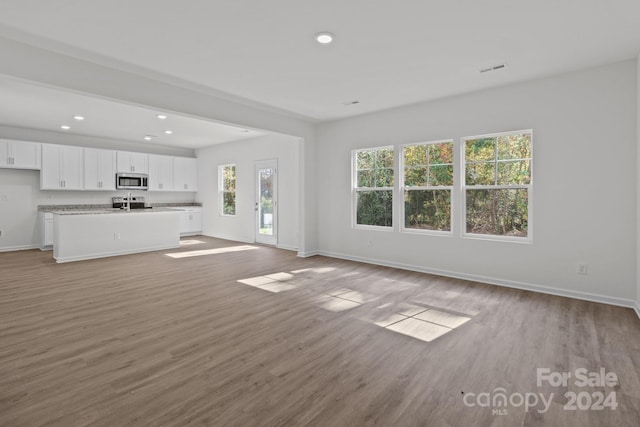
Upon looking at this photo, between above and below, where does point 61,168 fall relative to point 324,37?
below

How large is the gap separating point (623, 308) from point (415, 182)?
2994 millimetres

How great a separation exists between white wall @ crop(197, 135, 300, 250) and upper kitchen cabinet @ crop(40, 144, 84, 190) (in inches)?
124

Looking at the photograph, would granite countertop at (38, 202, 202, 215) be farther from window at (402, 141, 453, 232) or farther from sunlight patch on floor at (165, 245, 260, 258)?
window at (402, 141, 453, 232)

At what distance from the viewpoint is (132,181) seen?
28.5 ft

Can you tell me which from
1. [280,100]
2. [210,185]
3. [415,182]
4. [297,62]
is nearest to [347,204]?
[415,182]

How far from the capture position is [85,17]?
9.07 feet

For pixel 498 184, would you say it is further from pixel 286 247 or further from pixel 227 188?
pixel 227 188

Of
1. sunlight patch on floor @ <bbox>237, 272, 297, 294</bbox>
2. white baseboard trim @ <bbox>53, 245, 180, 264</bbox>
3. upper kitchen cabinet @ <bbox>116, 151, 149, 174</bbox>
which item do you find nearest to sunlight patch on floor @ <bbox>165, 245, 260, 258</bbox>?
white baseboard trim @ <bbox>53, 245, 180, 264</bbox>

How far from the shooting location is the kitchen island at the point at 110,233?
610cm

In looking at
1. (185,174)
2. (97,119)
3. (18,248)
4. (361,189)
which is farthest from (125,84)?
(185,174)

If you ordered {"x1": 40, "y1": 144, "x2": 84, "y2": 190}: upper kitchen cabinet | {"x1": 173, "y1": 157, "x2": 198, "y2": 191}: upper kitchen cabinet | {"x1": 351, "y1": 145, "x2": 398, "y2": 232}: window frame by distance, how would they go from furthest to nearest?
1. {"x1": 173, "y1": 157, "x2": 198, "y2": 191}: upper kitchen cabinet
2. {"x1": 40, "y1": 144, "x2": 84, "y2": 190}: upper kitchen cabinet
3. {"x1": 351, "y1": 145, "x2": 398, "y2": 232}: window frame

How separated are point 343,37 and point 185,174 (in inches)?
319

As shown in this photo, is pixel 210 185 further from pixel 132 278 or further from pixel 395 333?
pixel 395 333

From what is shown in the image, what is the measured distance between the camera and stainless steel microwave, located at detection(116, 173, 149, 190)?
8.48m
